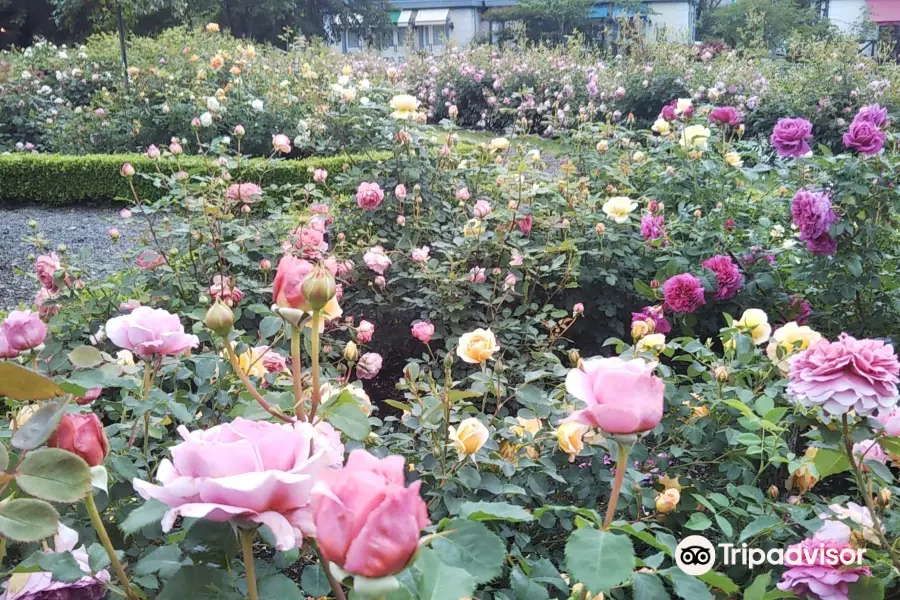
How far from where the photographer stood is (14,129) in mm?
7551

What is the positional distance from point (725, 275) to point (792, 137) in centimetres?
51

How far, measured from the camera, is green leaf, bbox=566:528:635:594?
45 cm

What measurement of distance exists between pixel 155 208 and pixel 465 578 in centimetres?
217

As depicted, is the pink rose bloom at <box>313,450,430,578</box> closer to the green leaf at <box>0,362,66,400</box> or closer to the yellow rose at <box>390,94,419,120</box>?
the green leaf at <box>0,362,66,400</box>

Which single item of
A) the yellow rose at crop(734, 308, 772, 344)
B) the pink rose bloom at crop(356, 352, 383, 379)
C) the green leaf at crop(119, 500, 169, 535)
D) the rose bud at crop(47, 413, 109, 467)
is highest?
the rose bud at crop(47, 413, 109, 467)

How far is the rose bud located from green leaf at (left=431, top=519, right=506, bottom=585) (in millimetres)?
241

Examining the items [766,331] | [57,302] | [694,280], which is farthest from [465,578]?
[57,302]

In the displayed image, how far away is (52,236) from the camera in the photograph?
15.8ft

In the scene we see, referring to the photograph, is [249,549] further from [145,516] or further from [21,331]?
[21,331]

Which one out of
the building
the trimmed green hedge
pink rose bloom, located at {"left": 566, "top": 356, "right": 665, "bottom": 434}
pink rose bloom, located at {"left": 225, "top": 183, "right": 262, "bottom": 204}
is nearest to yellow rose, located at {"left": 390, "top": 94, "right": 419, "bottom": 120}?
pink rose bloom, located at {"left": 225, "top": 183, "right": 262, "bottom": 204}

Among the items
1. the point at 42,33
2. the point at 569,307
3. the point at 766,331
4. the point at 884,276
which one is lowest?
the point at 569,307

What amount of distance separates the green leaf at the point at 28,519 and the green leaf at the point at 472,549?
0.23m

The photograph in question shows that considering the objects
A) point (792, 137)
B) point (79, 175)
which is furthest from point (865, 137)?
point (79, 175)

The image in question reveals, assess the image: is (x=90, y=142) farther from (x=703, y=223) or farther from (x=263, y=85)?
(x=703, y=223)
